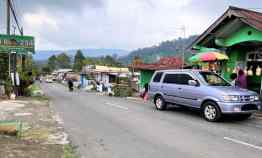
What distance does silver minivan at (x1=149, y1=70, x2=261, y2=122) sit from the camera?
1134 cm

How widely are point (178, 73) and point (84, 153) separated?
25.5 ft

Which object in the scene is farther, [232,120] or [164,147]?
[232,120]

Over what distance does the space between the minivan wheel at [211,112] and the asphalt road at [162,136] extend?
30 cm

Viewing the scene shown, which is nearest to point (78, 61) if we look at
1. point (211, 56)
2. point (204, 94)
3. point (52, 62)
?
point (52, 62)

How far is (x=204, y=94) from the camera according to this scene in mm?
12148

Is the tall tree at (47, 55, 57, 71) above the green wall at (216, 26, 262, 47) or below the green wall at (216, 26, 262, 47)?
above

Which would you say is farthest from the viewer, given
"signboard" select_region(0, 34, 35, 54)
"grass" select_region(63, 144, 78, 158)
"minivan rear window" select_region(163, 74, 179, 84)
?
"signboard" select_region(0, 34, 35, 54)

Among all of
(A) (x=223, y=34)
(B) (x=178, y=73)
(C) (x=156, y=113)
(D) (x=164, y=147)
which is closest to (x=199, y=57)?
(A) (x=223, y=34)

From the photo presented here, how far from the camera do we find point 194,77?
1306 centimetres

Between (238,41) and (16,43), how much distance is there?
49.1 feet

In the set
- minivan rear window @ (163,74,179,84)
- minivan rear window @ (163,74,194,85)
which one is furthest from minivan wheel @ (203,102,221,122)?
minivan rear window @ (163,74,179,84)

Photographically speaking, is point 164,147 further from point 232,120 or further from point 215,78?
point 215,78

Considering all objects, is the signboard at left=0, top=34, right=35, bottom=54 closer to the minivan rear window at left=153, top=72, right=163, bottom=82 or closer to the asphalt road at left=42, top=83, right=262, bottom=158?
the asphalt road at left=42, top=83, right=262, bottom=158

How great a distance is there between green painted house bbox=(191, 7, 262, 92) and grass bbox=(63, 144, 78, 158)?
10.4 m
